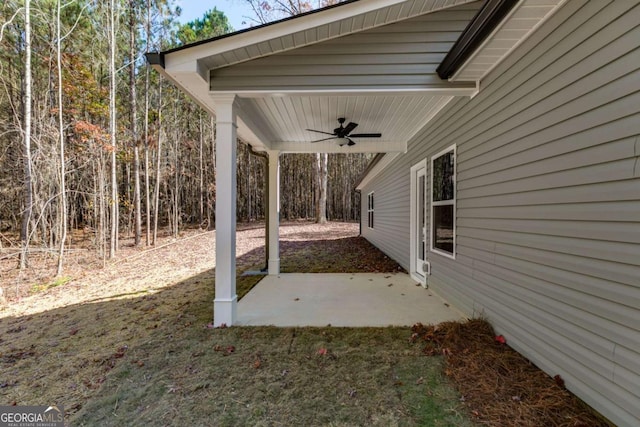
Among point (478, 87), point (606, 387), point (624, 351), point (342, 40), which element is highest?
point (342, 40)

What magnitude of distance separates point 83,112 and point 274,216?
298 inches

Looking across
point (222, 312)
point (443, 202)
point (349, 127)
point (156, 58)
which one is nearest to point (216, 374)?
point (222, 312)

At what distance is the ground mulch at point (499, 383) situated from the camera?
1.66 meters

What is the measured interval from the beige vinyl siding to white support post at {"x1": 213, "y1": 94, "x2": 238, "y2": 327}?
0.76 metres

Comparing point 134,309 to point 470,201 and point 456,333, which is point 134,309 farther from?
point 470,201

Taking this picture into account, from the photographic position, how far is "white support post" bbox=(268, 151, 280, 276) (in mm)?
5754

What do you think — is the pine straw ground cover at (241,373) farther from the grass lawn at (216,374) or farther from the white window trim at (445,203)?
the white window trim at (445,203)

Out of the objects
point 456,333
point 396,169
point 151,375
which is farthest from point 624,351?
point 396,169

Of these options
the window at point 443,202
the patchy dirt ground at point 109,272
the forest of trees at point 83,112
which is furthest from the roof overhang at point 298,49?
the forest of trees at point 83,112

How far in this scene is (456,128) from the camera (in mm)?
3502

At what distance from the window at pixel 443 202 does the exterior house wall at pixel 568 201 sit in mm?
621

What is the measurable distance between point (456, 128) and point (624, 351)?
2695mm

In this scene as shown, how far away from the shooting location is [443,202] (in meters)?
4.04

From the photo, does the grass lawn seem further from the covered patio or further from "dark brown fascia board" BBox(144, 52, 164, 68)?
"dark brown fascia board" BBox(144, 52, 164, 68)
